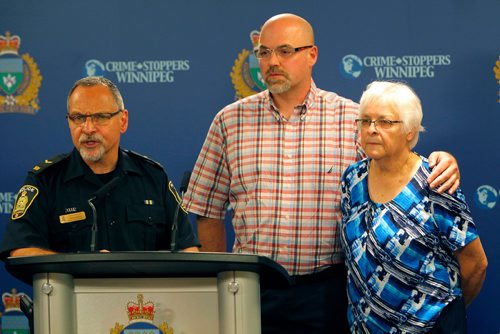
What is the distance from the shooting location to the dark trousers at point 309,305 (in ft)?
10.2

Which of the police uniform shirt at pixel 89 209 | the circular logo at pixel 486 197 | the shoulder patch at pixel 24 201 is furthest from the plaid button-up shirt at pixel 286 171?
the circular logo at pixel 486 197

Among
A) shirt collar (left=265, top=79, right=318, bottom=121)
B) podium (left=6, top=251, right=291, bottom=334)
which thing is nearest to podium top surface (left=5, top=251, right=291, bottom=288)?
podium (left=6, top=251, right=291, bottom=334)

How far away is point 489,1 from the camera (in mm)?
3809

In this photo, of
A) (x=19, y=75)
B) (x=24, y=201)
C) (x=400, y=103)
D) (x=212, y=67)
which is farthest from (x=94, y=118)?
(x=19, y=75)

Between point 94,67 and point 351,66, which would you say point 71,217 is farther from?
point 351,66

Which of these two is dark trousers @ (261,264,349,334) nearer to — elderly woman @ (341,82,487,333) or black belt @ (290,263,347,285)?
black belt @ (290,263,347,285)

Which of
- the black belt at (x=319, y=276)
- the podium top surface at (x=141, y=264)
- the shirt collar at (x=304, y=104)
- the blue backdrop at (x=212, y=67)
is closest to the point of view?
the podium top surface at (x=141, y=264)

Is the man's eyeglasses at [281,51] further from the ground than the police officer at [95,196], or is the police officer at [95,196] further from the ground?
the man's eyeglasses at [281,51]

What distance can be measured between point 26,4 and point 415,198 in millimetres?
2188

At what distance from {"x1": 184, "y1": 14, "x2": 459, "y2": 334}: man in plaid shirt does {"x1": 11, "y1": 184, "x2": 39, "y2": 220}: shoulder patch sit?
821 millimetres

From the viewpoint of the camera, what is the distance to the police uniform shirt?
264 centimetres

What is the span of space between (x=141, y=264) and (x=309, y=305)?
1407mm

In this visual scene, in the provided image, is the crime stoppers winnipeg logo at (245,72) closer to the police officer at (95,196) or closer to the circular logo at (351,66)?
the circular logo at (351,66)

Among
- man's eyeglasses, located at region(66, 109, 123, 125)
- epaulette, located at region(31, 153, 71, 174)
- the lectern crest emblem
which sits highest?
man's eyeglasses, located at region(66, 109, 123, 125)
